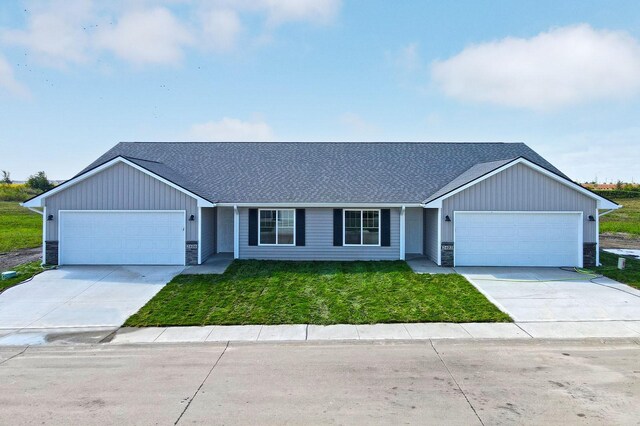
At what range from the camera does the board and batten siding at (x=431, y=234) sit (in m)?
16.7

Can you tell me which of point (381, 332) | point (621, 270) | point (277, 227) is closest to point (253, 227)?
point (277, 227)

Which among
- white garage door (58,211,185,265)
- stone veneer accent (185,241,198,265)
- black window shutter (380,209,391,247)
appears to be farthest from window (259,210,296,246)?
black window shutter (380,209,391,247)

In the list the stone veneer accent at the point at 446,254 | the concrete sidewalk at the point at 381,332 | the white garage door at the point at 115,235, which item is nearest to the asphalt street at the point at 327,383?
the concrete sidewalk at the point at 381,332

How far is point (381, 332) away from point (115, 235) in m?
11.8

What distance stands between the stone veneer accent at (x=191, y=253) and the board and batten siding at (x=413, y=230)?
9.14 meters

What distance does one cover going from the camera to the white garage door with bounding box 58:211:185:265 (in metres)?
16.2

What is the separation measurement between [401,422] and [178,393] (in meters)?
3.46

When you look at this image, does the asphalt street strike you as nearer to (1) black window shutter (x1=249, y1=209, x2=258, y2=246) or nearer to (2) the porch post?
(2) the porch post

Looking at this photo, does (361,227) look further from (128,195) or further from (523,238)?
(128,195)

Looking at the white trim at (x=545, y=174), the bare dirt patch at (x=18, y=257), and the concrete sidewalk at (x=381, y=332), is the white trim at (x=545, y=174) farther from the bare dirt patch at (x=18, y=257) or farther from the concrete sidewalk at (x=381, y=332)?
the bare dirt patch at (x=18, y=257)

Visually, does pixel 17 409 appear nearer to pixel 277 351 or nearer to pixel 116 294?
pixel 277 351

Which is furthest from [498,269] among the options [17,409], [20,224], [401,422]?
[20,224]

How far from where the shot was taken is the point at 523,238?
16125mm

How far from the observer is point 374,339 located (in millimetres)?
9047
